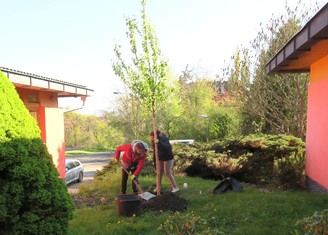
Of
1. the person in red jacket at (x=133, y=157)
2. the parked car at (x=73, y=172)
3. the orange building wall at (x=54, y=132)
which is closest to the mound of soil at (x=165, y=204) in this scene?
the person in red jacket at (x=133, y=157)

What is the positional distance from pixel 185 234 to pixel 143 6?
15.9 feet

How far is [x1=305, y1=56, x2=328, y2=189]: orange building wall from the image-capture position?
6.43 metres

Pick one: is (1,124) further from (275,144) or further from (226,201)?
(275,144)

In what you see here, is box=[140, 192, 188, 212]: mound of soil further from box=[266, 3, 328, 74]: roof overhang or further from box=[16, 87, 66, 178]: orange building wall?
box=[16, 87, 66, 178]: orange building wall

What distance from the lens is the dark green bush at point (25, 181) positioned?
2.81 metres

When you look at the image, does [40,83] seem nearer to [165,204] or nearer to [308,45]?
[165,204]

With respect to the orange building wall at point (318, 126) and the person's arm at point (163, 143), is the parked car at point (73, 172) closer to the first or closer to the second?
the person's arm at point (163, 143)

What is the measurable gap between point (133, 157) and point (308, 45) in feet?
14.8

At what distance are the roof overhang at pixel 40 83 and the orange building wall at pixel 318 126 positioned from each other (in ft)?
22.2

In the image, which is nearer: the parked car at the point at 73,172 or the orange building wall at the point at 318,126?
the orange building wall at the point at 318,126

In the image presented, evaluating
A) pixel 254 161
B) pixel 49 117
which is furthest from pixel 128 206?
pixel 49 117

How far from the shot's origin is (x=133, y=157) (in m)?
7.38

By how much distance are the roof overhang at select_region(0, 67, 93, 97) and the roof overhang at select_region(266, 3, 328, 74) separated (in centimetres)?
580

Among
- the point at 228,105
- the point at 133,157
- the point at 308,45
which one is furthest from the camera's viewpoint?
the point at 228,105
